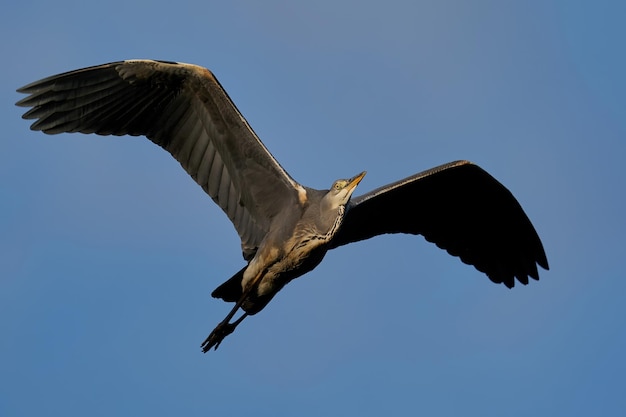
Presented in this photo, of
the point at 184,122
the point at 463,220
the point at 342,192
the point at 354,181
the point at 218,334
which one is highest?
the point at 463,220

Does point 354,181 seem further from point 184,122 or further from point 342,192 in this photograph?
point 184,122

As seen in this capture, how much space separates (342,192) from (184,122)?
207cm

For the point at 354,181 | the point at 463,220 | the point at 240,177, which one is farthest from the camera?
the point at 463,220

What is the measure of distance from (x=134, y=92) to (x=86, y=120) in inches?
25.2

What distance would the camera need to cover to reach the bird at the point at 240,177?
34.5 feet

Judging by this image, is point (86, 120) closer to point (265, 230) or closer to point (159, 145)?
point (159, 145)

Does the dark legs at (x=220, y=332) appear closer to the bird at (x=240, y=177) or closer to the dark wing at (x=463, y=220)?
the bird at (x=240, y=177)

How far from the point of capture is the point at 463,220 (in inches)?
492

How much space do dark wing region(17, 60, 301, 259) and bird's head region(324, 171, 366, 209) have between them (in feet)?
1.78

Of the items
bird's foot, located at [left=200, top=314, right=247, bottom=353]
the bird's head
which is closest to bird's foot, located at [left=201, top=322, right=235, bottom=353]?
bird's foot, located at [left=200, top=314, right=247, bottom=353]

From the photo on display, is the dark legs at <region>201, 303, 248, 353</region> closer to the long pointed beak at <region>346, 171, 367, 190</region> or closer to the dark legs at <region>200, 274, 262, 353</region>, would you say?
the dark legs at <region>200, 274, 262, 353</region>

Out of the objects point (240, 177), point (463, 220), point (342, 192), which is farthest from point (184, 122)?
point (463, 220)

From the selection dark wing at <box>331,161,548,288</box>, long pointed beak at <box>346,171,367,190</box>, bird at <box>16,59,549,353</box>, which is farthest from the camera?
dark wing at <box>331,161,548,288</box>

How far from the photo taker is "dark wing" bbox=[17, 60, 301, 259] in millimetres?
10898
